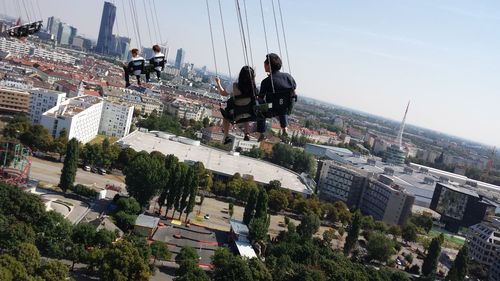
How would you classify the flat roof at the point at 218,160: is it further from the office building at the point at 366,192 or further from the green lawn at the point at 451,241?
the green lawn at the point at 451,241

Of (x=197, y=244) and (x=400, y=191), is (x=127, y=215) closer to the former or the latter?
(x=197, y=244)

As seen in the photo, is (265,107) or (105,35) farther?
(105,35)

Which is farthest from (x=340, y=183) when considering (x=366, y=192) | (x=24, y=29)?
(x=24, y=29)

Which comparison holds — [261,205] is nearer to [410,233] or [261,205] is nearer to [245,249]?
[245,249]

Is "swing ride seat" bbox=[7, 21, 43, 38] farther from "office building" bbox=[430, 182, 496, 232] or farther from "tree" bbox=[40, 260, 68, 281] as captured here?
"office building" bbox=[430, 182, 496, 232]

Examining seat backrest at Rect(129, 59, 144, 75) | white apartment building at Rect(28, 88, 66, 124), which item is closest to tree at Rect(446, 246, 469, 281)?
seat backrest at Rect(129, 59, 144, 75)
